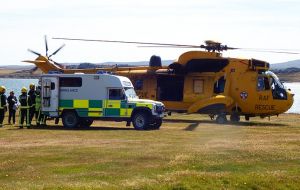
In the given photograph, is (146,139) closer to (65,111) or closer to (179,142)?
(179,142)

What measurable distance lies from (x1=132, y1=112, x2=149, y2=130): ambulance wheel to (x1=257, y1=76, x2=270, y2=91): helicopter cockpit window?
24.7 ft

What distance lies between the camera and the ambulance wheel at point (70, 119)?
2458cm

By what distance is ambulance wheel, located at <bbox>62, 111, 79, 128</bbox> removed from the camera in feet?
80.7

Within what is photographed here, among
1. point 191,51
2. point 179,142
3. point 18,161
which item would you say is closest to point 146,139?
point 179,142

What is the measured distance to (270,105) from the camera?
2789cm

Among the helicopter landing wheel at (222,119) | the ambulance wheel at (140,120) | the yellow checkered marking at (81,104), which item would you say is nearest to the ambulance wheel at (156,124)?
the ambulance wheel at (140,120)

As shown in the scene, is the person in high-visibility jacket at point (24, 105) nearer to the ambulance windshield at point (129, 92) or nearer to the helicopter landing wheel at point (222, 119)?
the ambulance windshield at point (129, 92)

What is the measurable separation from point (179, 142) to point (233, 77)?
36.7 ft

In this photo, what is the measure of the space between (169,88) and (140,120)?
6.71 meters

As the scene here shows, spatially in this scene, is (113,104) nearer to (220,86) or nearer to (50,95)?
(50,95)

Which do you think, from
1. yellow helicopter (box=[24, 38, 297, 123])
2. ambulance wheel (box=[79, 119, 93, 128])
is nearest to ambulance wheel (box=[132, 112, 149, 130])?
ambulance wheel (box=[79, 119, 93, 128])

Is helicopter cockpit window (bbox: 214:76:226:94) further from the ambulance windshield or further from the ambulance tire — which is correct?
the ambulance tire

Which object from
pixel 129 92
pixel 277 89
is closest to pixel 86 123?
pixel 129 92

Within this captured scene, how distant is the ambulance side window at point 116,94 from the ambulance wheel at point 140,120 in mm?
1052
